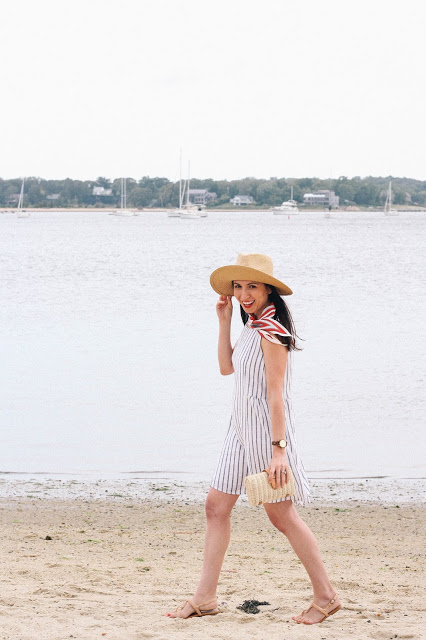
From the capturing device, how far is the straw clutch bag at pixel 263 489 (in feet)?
12.3

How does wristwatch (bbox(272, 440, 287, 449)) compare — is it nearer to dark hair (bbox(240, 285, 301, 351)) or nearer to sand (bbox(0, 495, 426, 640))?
dark hair (bbox(240, 285, 301, 351))

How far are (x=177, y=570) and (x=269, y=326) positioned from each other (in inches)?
79.8

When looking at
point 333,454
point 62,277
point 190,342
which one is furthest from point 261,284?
point 62,277

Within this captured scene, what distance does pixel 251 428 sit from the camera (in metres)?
3.89

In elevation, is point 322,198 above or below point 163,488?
above

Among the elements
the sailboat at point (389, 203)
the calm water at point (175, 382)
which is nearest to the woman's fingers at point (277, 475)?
the calm water at point (175, 382)

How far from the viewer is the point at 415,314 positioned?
2566 centimetres

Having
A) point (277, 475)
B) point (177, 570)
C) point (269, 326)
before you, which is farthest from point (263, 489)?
point (177, 570)

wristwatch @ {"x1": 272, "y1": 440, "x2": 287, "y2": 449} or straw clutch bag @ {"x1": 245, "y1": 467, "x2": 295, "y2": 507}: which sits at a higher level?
wristwatch @ {"x1": 272, "y1": 440, "x2": 287, "y2": 449}

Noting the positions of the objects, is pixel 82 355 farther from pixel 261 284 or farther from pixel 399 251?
pixel 399 251

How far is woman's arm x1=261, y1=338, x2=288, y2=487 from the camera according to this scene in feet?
12.5

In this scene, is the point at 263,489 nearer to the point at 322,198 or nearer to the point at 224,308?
the point at 224,308

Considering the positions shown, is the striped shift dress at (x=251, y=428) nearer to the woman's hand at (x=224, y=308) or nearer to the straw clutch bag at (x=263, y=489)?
the straw clutch bag at (x=263, y=489)

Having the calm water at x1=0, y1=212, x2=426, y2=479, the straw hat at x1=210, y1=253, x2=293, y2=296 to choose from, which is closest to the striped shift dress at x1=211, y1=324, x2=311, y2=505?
the straw hat at x1=210, y1=253, x2=293, y2=296
